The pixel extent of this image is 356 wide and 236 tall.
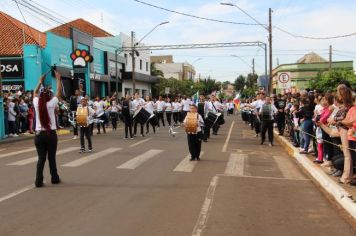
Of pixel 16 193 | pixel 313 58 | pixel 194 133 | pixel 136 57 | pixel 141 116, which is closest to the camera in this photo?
pixel 16 193

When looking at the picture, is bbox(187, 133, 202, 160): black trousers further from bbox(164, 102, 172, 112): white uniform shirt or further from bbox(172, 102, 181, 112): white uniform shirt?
bbox(172, 102, 181, 112): white uniform shirt

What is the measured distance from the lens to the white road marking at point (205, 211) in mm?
6305

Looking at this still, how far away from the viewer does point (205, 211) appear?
23.9 ft

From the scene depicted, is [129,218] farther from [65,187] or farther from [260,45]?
[260,45]

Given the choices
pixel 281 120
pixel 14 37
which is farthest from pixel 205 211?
pixel 14 37

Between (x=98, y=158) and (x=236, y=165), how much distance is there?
12.3 ft

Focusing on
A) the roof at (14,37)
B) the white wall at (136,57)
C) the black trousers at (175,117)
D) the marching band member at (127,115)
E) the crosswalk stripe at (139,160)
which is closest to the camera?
the crosswalk stripe at (139,160)

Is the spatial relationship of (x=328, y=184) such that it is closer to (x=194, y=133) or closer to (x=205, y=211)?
(x=205, y=211)

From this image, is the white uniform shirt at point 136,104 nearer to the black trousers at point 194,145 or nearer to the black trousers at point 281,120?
the black trousers at point 281,120

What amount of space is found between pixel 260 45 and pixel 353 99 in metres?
34.2

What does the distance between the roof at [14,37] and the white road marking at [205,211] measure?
25.7 m

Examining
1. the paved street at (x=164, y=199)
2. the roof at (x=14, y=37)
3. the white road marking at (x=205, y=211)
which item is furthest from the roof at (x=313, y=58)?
the white road marking at (x=205, y=211)

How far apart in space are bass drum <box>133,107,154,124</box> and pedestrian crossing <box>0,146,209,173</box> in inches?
198

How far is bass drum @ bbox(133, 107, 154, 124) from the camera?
20.9 metres
